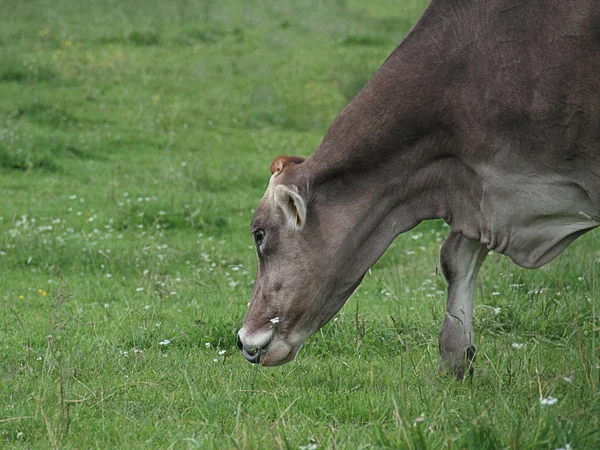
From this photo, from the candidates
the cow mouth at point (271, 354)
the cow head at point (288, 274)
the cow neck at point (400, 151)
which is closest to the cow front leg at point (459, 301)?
the cow neck at point (400, 151)

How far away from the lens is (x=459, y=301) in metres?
5.46

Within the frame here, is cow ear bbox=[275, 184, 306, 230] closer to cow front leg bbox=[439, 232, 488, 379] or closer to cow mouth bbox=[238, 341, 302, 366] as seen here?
cow mouth bbox=[238, 341, 302, 366]

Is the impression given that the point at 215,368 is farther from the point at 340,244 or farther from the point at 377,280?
the point at 377,280

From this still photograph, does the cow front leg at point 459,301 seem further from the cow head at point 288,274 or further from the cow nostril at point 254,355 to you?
the cow nostril at point 254,355

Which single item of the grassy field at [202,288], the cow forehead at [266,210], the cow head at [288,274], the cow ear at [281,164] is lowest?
the grassy field at [202,288]

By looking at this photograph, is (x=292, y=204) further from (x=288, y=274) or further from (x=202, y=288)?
(x=202, y=288)

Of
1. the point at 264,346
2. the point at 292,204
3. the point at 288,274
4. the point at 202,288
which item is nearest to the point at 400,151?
the point at 292,204

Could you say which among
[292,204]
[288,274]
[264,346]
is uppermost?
[292,204]

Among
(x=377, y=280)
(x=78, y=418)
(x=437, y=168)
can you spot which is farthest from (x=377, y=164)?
(x=377, y=280)

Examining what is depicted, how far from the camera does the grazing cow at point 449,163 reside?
450 centimetres

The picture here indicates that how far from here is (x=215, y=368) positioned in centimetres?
527

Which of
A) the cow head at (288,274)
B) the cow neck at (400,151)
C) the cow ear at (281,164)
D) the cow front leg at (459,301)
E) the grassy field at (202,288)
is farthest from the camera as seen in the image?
the cow front leg at (459,301)

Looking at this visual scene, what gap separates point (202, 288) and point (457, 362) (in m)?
2.87

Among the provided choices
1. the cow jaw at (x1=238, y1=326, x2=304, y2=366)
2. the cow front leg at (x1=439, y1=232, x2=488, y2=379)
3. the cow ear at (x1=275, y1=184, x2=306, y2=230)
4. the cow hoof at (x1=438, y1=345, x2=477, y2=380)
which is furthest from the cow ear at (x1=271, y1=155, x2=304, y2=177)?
the cow hoof at (x1=438, y1=345, x2=477, y2=380)
